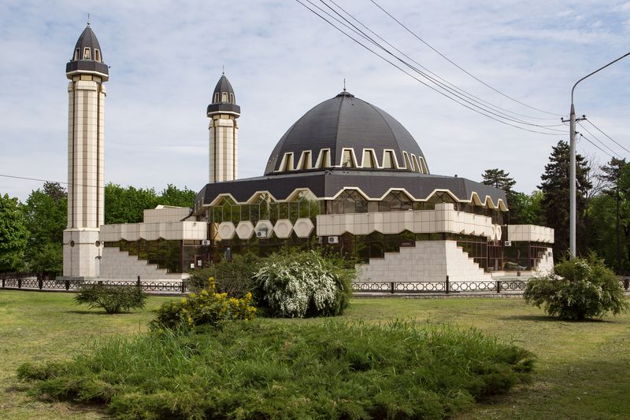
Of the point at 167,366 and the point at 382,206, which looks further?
the point at 382,206

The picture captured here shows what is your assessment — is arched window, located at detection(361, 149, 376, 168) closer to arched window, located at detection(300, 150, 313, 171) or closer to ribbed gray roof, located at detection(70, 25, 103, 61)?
arched window, located at detection(300, 150, 313, 171)

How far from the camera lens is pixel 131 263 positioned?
63875mm

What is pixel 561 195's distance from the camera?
7775 centimetres

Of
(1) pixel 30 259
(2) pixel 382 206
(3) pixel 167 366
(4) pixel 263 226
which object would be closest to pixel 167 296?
(4) pixel 263 226

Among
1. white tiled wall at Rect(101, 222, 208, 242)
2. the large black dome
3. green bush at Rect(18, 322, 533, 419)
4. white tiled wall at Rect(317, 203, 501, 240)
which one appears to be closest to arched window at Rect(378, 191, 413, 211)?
white tiled wall at Rect(317, 203, 501, 240)

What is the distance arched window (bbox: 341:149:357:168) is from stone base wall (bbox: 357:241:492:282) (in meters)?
13.6

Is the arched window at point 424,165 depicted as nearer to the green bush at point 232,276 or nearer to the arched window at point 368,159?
the arched window at point 368,159

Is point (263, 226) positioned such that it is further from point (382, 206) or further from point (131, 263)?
point (131, 263)

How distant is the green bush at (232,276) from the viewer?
2655cm

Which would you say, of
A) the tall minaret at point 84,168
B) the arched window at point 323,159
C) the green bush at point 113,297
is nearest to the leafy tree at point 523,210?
the arched window at point 323,159

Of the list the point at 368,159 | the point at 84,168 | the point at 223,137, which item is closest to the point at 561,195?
the point at 368,159

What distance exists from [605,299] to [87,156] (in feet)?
180

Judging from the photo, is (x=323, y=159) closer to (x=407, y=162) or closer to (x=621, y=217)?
(x=407, y=162)

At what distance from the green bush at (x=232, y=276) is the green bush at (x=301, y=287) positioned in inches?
21.0
